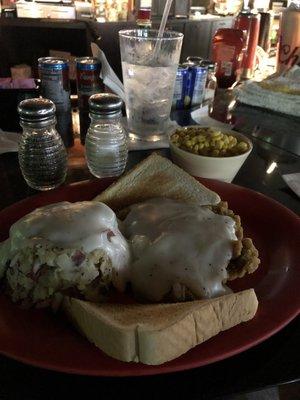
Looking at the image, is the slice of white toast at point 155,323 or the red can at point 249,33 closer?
the slice of white toast at point 155,323

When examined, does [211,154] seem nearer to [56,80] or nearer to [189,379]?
[56,80]

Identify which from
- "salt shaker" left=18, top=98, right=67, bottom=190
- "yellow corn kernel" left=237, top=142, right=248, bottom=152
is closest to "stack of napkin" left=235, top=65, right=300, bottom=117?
"yellow corn kernel" left=237, top=142, right=248, bottom=152

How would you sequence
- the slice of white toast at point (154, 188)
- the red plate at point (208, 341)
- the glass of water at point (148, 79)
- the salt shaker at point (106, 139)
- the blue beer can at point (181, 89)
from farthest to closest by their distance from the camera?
the blue beer can at point (181, 89) < the glass of water at point (148, 79) < the salt shaker at point (106, 139) < the slice of white toast at point (154, 188) < the red plate at point (208, 341)

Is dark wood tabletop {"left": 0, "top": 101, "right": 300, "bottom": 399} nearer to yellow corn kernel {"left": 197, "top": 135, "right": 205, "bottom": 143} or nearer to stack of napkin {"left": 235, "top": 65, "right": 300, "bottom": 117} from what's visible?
yellow corn kernel {"left": 197, "top": 135, "right": 205, "bottom": 143}

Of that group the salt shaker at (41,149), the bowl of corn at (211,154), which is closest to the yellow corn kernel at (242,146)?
the bowl of corn at (211,154)

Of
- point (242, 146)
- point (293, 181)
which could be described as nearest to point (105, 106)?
point (242, 146)

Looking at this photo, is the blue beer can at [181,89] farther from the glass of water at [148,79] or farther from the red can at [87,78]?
the red can at [87,78]
